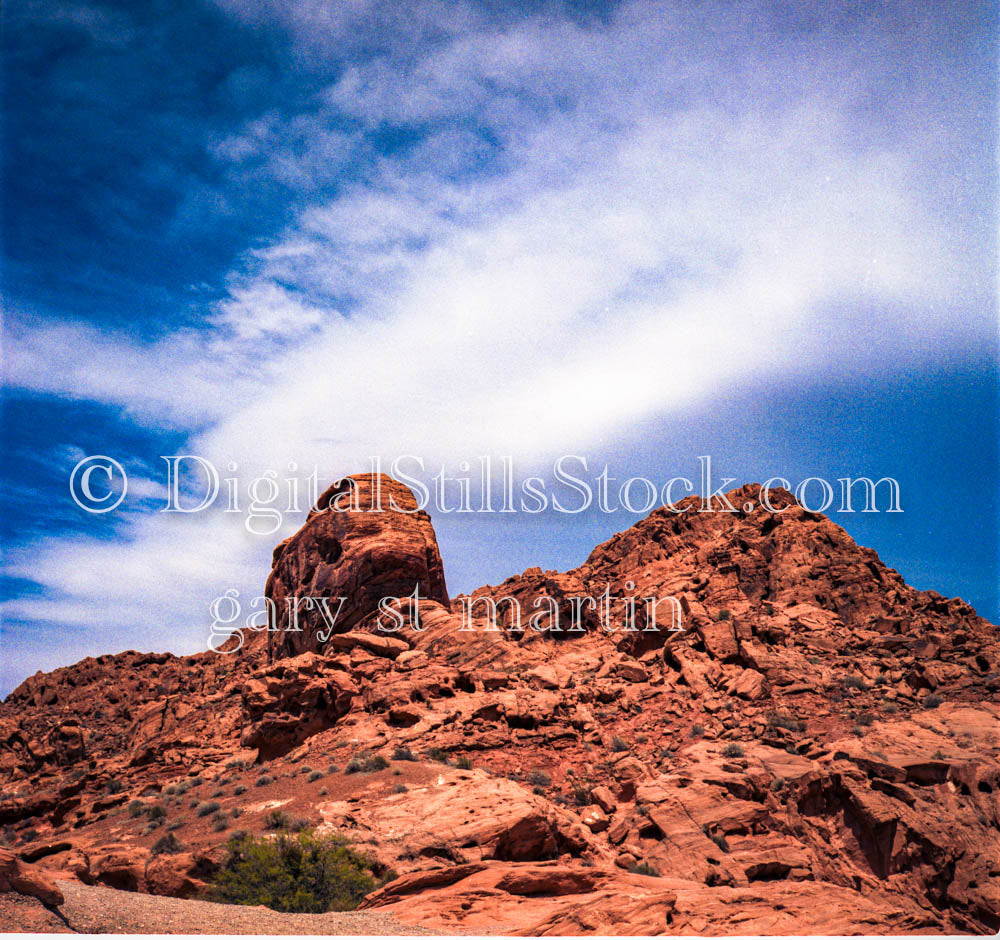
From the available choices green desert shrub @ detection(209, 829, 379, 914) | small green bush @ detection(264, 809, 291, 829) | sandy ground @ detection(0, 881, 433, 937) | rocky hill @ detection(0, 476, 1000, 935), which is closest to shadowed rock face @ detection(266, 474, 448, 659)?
rocky hill @ detection(0, 476, 1000, 935)

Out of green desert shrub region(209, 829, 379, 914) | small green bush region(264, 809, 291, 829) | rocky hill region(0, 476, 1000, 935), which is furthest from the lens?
small green bush region(264, 809, 291, 829)

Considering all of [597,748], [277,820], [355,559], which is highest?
[355,559]

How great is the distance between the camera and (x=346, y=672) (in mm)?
28406

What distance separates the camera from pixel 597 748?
22625 millimetres

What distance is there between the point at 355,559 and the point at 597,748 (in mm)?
16796

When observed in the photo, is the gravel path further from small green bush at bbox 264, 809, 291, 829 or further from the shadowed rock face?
the shadowed rock face

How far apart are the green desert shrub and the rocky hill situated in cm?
72

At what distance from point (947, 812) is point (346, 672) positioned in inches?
831

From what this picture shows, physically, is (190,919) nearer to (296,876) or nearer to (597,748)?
(296,876)

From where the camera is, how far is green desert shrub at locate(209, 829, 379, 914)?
42.2 ft

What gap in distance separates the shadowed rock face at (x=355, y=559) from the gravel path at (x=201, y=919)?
22.5 metres

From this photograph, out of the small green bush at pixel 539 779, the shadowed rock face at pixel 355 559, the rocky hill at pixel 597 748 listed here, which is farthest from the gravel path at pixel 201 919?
the shadowed rock face at pixel 355 559

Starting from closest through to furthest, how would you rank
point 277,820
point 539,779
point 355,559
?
point 277,820 → point 539,779 → point 355,559

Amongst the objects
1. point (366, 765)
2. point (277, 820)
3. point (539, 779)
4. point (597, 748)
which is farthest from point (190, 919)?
point (597, 748)
